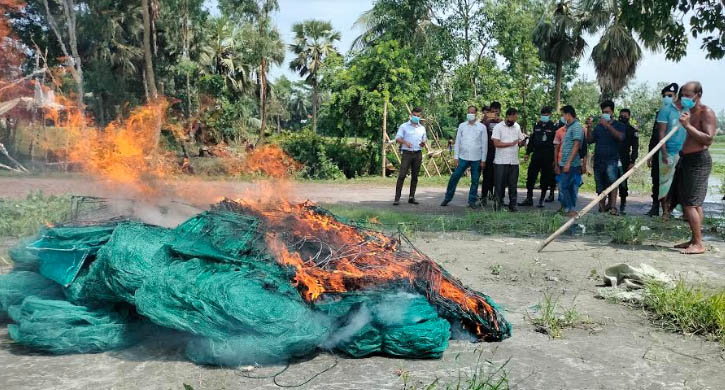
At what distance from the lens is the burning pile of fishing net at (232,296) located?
332 centimetres

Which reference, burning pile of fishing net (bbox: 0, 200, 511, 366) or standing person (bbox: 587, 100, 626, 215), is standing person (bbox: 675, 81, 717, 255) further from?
burning pile of fishing net (bbox: 0, 200, 511, 366)

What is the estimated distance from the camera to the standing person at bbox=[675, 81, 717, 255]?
6543mm

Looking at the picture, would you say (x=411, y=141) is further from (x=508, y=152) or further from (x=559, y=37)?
(x=559, y=37)

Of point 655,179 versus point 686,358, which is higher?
point 655,179

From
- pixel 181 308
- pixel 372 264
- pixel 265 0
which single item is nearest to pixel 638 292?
pixel 372 264

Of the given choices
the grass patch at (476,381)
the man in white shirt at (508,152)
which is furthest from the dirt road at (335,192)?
the grass patch at (476,381)

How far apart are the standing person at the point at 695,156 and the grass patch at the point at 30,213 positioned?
7394 millimetres

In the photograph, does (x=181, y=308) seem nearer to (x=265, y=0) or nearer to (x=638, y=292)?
(x=638, y=292)

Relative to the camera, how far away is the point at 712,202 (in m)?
13.8

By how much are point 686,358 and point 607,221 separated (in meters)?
5.76

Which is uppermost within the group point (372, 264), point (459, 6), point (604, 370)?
point (459, 6)

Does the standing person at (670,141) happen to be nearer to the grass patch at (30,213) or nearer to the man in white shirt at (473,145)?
the man in white shirt at (473,145)

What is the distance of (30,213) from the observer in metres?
8.06

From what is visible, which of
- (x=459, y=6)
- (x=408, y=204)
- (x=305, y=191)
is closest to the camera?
(x=408, y=204)
